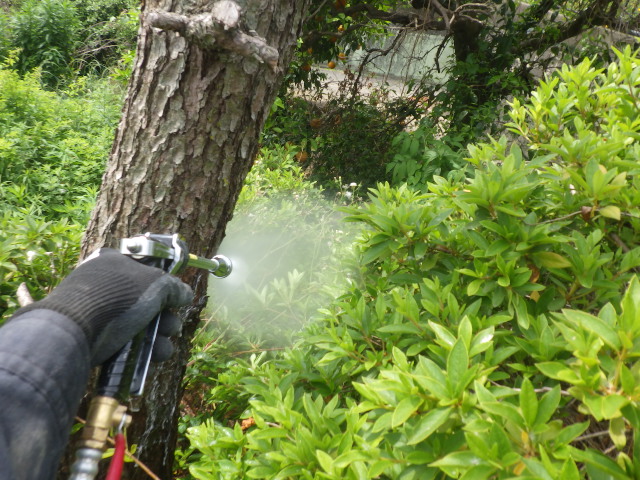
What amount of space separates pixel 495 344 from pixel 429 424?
494 millimetres

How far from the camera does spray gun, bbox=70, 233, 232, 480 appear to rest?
2.95 feet

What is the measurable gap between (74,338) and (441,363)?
32.6 inches

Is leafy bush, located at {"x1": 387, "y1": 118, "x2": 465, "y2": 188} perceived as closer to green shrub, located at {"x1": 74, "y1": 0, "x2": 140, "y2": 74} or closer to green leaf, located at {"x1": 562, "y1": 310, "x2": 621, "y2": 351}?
green leaf, located at {"x1": 562, "y1": 310, "x2": 621, "y2": 351}

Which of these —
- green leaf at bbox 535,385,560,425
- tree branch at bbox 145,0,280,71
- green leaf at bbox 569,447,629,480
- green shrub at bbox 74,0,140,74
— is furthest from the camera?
green shrub at bbox 74,0,140,74

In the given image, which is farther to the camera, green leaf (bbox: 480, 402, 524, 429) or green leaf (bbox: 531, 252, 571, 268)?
green leaf (bbox: 531, 252, 571, 268)

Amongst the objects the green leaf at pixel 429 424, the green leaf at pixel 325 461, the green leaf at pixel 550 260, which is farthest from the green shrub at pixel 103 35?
the green leaf at pixel 429 424

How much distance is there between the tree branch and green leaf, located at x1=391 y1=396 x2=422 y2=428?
3.55ft

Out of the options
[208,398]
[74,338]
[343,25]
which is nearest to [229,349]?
[208,398]

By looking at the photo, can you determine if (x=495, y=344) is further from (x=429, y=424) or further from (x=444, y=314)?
(x=429, y=424)

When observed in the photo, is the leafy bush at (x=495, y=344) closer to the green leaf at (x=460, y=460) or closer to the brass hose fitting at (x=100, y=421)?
the green leaf at (x=460, y=460)

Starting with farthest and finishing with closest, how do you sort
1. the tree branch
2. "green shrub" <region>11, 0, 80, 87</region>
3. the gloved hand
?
"green shrub" <region>11, 0, 80, 87</region>
the tree branch
the gloved hand

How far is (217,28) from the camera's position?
1264mm

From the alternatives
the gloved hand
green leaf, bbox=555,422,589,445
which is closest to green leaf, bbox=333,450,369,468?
green leaf, bbox=555,422,589,445

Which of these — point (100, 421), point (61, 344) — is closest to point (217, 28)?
point (61, 344)
